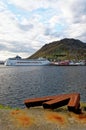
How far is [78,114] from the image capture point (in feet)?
37.3

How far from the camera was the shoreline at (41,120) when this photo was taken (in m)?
9.63

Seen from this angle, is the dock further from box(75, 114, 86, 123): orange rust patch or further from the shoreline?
box(75, 114, 86, 123): orange rust patch

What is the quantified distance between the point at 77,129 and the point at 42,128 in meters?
1.31

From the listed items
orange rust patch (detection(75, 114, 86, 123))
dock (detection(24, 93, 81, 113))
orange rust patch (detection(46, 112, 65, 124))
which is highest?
dock (detection(24, 93, 81, 113))

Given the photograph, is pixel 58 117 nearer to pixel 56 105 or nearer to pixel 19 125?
pixel 56 105

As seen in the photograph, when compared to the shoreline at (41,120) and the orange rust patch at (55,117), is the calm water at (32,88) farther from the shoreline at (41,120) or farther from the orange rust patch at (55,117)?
the orange rust patch at (55,117)

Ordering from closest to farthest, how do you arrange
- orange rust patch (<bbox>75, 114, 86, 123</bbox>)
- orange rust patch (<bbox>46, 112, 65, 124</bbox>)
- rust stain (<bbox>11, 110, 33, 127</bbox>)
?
1. rust stain (<bbox>11, 110, 33, 127</bbox>)
2. orange rust patch (<bbox>46, 112, 65, 124</bbox>)
3. orange rust patch (<bbox>75, 114, 86, 123</bbox>)

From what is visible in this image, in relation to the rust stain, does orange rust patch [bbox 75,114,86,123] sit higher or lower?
lower

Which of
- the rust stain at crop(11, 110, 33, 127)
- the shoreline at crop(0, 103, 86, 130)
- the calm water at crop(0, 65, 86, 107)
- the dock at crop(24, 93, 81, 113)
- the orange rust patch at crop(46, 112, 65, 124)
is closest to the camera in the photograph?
the shoreline at crop(0, 103, 86, 130)

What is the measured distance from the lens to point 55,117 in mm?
10586

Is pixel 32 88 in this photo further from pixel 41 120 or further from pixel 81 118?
pixel 41 120

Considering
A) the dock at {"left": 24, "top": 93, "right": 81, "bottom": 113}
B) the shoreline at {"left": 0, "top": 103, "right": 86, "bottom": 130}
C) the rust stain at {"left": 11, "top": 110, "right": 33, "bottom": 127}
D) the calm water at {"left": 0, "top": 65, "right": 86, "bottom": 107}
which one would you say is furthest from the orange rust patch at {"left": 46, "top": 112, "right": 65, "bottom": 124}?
the calm water at {"left": 0, "top": 65, "right": 86, "bottom": 107}

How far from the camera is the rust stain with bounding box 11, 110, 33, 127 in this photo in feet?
32.0

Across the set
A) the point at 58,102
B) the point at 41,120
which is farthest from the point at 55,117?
the point at 58,102
